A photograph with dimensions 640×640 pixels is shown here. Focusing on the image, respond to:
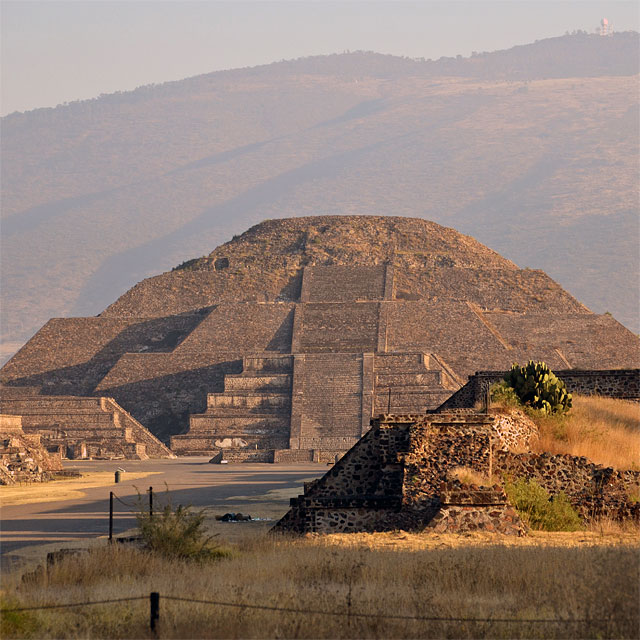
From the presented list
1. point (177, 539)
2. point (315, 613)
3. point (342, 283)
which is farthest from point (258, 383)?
point (315, 613)

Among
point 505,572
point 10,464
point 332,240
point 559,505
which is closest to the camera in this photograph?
point 505,572

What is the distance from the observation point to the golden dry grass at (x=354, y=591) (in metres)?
13.2

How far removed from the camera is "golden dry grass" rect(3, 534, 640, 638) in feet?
43.2

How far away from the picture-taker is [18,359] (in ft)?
245

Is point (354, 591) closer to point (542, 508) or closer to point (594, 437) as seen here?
point (542, 508)

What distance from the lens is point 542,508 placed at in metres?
21.5

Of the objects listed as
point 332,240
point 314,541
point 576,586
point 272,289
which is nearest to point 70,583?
point 314,541

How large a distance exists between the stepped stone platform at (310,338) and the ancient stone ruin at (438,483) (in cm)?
2825

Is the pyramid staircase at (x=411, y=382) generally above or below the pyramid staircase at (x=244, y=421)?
above

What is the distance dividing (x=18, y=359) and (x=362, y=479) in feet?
182

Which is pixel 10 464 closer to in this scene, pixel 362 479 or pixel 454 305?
pixel 362 479

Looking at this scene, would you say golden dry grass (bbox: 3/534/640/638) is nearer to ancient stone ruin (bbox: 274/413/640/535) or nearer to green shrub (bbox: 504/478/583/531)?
ancient stone ruin (bbox: 274/413/640/535)

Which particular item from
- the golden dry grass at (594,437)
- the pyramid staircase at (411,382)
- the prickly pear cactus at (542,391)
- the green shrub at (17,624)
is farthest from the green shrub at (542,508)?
the pyramid staircase at (411,382)

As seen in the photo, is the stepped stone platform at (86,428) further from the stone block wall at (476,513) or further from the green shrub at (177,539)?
the green shrub at (177,539)
